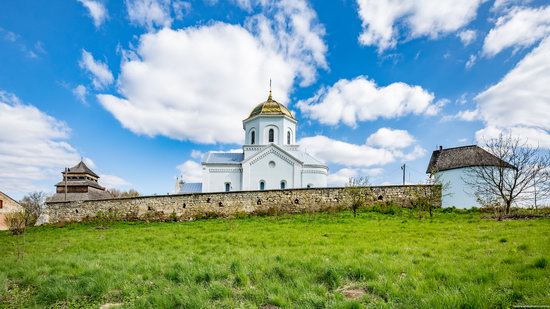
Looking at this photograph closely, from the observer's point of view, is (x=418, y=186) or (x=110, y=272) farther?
(x=418, y=186)

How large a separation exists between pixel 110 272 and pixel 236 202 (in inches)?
555

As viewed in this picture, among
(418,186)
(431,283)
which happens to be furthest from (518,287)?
(418,186)

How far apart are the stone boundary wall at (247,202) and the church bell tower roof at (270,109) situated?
16354mm

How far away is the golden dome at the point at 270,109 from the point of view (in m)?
35.2

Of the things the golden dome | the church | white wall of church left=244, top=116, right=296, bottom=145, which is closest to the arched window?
the church

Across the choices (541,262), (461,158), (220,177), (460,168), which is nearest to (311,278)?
(541,262)

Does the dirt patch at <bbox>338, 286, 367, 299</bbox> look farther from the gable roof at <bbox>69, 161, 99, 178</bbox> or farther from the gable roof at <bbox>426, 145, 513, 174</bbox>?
the gable roof at <bbox>69, 161, 99, 178</bbox>

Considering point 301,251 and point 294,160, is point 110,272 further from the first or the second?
point 294,160

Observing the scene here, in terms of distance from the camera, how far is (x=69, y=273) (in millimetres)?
6680

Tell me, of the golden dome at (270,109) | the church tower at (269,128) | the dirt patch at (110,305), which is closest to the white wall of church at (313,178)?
the church tower at (269,128)

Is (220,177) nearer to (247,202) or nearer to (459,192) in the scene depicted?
(247,202)

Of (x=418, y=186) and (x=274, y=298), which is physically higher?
(x=418, y=186)

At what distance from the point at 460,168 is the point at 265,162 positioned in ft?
55.8

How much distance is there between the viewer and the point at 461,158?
26.2 metres
